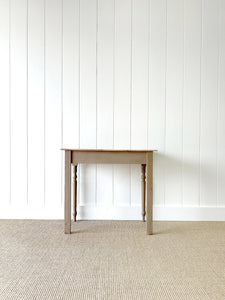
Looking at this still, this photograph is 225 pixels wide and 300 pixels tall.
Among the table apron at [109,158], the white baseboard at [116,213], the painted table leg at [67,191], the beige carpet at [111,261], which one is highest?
the table apron at [109,158]

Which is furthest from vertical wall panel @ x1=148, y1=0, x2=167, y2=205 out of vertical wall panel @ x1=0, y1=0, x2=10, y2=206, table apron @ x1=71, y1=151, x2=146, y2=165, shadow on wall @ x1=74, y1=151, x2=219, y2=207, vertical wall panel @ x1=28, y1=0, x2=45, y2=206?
vertical wall panel @ x1=0, y1=0, x2=10, y2=206

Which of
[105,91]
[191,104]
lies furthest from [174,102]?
[105,91]

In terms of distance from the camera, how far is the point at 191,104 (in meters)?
2.95

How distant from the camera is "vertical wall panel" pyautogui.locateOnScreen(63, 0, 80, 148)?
2.93 metres

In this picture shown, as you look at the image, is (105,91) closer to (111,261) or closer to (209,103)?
(209,103)

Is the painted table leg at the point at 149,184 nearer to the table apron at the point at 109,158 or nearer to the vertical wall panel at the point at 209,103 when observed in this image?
the table apron at the point at 109,158

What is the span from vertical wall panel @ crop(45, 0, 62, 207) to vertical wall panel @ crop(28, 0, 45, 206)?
0.04 m

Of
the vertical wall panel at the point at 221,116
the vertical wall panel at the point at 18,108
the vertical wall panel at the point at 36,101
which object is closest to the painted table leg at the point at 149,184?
the vertical wall panel at the point at 221,116

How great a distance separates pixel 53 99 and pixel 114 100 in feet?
1.76

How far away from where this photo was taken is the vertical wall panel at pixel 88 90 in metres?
2.92

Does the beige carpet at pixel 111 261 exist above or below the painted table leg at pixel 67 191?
below

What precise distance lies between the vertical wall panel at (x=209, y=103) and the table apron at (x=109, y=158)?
74 centimetres

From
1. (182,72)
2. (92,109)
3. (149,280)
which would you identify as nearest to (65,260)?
(149,280)

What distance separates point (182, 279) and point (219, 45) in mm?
2090
